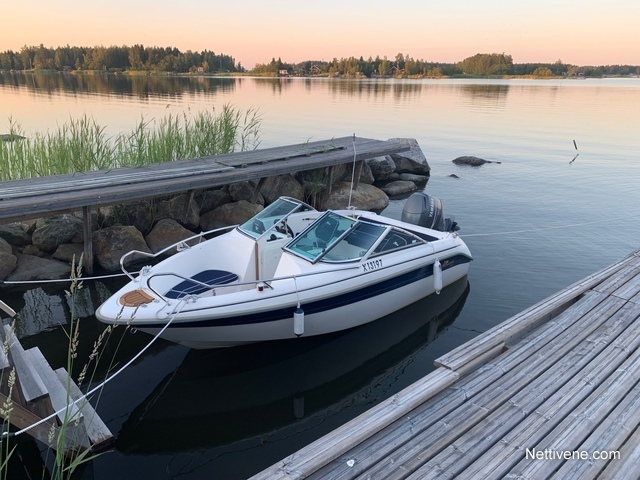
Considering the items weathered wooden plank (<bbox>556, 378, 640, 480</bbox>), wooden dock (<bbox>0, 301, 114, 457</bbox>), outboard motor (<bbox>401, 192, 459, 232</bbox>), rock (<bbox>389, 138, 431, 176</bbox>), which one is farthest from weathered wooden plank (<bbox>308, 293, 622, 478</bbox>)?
rock (<bbox>389, 138, 431, 176</bbox>)

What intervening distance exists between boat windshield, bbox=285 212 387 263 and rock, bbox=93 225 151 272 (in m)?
3.98

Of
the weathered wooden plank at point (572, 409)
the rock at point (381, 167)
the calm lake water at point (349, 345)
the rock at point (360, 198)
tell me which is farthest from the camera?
the rock at point (381, 167)

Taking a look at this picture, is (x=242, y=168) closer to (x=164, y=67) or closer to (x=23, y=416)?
(x=23, y=416)

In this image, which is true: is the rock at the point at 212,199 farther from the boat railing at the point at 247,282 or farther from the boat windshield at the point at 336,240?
the boat railing at the point at 247,282

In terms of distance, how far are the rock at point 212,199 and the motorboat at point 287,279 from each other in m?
4.00

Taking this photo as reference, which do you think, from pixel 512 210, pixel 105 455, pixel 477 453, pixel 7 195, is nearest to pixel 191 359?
pixel 105 455

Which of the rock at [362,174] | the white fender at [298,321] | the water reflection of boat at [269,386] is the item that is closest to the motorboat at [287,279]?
the white fender at [298,321]

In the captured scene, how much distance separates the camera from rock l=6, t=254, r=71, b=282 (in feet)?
26.8

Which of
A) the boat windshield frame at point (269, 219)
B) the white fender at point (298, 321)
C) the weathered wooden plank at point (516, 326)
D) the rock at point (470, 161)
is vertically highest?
the boat windshield frame at point (269, 219)

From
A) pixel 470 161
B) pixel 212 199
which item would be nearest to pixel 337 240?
pixel 212 199

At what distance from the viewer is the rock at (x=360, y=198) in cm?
1314

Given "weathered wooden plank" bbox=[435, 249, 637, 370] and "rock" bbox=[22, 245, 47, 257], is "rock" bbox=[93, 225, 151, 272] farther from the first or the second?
"weathered wooden plank" bbox=[435, 249, 637, 370]

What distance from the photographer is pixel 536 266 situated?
9.58m

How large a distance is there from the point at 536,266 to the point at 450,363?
6250 millimetres
